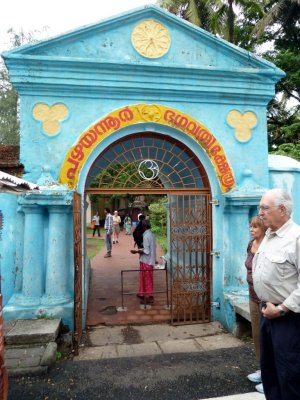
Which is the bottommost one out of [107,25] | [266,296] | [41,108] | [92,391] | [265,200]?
[92,391]

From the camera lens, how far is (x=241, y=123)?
564 cm

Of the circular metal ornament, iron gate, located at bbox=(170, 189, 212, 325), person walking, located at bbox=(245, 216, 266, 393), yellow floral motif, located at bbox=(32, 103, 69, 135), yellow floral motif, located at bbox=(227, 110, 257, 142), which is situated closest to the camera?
person walking, located at bbox=(245, 216, 266, 393)

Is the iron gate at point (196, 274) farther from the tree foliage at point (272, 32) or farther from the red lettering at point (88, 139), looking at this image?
the tree foliage at point (272, 32)

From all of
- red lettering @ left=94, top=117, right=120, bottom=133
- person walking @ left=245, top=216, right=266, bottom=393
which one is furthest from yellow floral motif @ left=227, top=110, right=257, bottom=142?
person walking @ left=245, top=216, right=266, bottom=393

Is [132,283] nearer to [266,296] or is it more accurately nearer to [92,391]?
[92,391]

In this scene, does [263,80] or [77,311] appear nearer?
[77,311]

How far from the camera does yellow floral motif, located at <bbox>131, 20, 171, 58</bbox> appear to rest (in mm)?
5312

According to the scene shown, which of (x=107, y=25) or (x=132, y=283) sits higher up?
(x=107, y=25)

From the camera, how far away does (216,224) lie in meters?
5.53

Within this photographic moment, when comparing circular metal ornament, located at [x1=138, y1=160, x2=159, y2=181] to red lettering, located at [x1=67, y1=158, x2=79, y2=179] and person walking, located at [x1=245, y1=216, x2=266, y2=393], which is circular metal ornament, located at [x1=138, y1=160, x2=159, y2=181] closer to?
red lettering, located at [x1=67, y1=158, x2=79, y2=179]

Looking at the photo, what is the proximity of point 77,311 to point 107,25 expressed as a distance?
4449mm

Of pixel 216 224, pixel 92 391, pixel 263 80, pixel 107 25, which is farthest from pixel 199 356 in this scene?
pixel 107 25

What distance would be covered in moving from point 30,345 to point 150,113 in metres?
3.79

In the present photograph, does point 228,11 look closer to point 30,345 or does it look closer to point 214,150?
point 214,150
